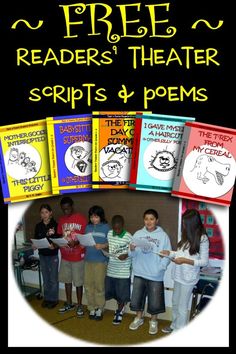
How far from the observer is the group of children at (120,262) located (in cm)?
318

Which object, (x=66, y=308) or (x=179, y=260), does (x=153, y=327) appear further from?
(x=66, y=308)

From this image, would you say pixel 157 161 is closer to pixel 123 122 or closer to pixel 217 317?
pixel 123 122

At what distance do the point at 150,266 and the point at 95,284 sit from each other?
1.29 ft

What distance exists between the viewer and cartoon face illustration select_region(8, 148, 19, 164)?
325 cm

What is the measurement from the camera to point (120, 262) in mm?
3270

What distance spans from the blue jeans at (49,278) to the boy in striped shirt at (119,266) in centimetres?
36

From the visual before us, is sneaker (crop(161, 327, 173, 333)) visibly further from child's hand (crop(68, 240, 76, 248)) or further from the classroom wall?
child's hand (crop(68, 240, 76, 248))

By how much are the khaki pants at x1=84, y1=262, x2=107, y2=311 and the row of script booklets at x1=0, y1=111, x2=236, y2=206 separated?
1.67 feet

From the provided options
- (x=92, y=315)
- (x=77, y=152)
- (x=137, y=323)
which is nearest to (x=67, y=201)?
(x=77, y=152)

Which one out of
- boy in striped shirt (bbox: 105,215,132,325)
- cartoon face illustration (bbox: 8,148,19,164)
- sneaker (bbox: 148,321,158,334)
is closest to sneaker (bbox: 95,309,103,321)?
boy in striped shirt (bbox: 105,215,132,325)

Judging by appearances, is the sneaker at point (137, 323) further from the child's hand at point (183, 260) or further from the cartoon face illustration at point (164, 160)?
the cartoon face illustration at point (164, 160)

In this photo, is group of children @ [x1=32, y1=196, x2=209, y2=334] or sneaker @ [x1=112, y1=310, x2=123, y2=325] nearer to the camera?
group of children @ [x1=32, y1=196, x2=209, y2=334]

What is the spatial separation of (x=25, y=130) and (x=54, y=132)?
0.61 ft

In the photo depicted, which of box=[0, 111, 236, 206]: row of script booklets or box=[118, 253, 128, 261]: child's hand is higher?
box=[0, 111, 236, 206]: row of script booklets
